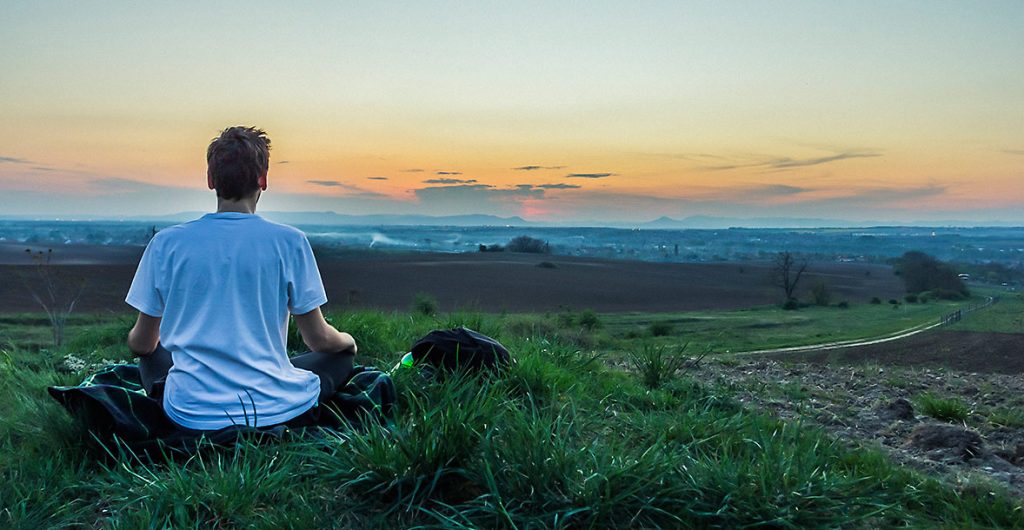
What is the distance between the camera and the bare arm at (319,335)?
332 centimetres

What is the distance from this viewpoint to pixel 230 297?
3.12m

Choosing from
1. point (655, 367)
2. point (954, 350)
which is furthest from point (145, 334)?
point (954, 350)

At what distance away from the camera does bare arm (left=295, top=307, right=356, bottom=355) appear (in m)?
3.32

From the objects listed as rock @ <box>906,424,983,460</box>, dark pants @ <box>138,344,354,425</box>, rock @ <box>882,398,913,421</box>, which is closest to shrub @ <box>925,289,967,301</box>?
rock @ <box>882,398,913,421</box>

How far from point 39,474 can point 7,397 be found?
2065mm

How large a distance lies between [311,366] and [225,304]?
675 mm

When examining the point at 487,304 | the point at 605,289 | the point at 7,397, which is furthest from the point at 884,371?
Answer: the point at 605,289

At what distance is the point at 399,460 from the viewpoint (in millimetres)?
2799

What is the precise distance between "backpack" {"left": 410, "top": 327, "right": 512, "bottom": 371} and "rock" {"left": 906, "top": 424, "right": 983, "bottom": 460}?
7.75ft

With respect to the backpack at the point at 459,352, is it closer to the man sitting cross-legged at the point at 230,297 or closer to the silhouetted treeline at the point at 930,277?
the man sitting cross-legged at the point at 230,297

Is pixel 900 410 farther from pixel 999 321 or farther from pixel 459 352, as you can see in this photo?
pixel 999 321

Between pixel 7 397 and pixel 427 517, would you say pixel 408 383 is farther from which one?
pixel 7 397

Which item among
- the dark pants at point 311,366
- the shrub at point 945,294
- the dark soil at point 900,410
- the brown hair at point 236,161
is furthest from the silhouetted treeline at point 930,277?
the brown hair at point 236,161

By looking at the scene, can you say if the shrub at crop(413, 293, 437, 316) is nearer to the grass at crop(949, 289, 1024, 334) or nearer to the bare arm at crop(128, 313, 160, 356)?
the bare arm at crop(128, 313, 160, 356)
